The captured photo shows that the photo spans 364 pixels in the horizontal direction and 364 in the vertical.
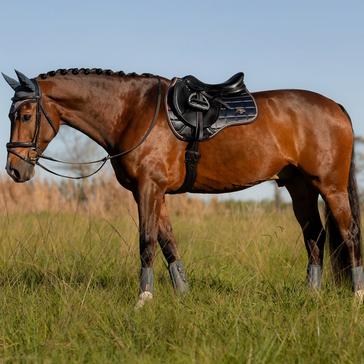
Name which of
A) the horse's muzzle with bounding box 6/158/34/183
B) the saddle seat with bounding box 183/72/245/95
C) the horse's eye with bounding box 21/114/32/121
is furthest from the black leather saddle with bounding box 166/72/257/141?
the horse's muzzle with bounding box 6/158/34/183

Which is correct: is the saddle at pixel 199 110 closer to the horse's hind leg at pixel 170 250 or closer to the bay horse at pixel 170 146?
the bay horse at pixel 170 146

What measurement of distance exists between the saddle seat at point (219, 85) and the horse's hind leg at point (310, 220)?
1.16 meters

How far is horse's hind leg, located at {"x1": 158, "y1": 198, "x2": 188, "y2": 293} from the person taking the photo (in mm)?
6211

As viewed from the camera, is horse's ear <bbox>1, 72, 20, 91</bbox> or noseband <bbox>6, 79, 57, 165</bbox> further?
horse's ear <bbox>1, 72, 20, 91</bbox>

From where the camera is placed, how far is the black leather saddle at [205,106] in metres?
6.07

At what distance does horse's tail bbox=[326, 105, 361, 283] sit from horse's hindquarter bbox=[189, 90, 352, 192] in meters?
0.44

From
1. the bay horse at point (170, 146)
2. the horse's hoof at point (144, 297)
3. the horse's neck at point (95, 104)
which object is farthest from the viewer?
the horse's neck at point (95, 104)

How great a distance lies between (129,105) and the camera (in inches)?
241

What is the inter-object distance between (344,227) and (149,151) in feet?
6.92

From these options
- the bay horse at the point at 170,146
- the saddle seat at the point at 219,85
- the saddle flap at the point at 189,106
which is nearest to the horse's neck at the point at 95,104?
the bay horse at the point at 170,146

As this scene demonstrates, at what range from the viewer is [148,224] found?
5.86 metres

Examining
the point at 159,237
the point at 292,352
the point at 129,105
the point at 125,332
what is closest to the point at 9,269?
the point at 159,237

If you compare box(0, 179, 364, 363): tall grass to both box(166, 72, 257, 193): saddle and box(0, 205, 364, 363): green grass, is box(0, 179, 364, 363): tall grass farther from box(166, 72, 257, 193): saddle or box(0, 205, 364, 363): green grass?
box(166, 72, 257, 193): saddle

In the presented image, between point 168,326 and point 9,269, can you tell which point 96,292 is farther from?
point 9,269
